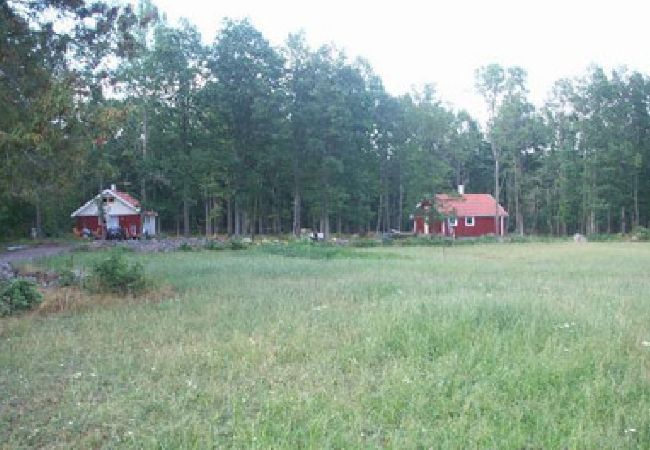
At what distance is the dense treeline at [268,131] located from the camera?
13.0 m

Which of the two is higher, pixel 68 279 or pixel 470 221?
pixel 470 221

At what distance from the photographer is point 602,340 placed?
23.5 ft

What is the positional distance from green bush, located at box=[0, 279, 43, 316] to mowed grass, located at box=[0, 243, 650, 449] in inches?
34.7

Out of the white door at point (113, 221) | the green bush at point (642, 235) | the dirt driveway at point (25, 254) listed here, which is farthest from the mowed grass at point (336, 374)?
the white door at point (113, 221)

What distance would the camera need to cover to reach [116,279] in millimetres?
12945

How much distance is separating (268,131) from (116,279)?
30313mm

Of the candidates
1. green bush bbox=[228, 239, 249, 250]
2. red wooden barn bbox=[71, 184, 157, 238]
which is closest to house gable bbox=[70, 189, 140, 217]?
red wooden barn bbox=[71, 184, 157, 238]

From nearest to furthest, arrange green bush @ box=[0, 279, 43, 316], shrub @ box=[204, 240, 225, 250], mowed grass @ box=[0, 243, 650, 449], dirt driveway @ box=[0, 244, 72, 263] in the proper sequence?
1. mowed grass @ box=[0, 243, 650, 449]
2. green bush @ box=[0, 279, 43, 316]
3. dirt driveway @ box=[0, 244, 72, 263]
4. shrub @ box=[204, 240, 225, 250]

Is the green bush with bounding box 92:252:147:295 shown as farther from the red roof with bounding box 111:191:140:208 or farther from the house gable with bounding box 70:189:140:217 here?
the house gable with bounding box 70:189:140:217

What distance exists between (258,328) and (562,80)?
189 feet

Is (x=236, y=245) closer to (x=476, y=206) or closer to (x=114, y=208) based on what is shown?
(x=114, y=208)

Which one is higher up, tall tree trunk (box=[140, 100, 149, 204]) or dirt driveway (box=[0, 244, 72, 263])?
tall tree trunk (box=[140, 100, 149, 204])

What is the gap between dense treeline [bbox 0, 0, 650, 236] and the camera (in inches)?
512

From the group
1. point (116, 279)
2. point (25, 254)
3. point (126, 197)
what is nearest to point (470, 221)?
point (126, 197)
